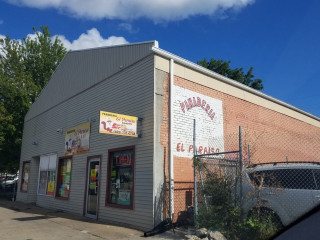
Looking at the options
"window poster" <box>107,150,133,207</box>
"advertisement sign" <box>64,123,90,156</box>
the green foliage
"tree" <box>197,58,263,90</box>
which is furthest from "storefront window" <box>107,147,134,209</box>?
"tree" <box>197,58,263,90</box>

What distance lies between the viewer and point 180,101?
9.85m

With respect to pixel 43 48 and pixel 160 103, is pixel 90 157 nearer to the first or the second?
pixel 160 103

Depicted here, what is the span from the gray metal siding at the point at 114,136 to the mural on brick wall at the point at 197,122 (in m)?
1.02

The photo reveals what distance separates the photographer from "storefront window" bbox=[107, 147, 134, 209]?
9516 millimetres

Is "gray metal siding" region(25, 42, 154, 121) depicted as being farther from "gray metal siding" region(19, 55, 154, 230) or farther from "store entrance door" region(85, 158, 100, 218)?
"store entrance door" region(85, 158, 100, 218)

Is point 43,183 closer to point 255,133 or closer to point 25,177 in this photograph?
point 25,177

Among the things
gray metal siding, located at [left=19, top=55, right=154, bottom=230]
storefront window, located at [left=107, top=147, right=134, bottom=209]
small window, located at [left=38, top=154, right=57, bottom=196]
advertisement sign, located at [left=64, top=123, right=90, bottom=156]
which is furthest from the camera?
small window, located at [left=38, top=154, right=57, bottom=196]

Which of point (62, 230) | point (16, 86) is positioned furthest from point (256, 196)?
point (16, 86)

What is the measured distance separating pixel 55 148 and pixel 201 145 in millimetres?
8092

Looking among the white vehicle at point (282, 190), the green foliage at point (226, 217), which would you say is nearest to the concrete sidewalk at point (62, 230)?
the green foliage at point (226, 217)

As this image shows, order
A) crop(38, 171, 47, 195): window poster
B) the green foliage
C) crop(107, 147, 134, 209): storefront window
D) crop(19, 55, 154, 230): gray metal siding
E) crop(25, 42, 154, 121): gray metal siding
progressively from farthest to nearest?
crop(38, 171, 47, 195): window poster
crop(25, 42, 154, 121): gray metal siding
crop(107, 147, 134, 209): storefront window
crop(19, 55, 154, 230): gray metal siding
the green foliage

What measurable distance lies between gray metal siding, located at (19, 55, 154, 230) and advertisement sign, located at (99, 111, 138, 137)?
0.37 m

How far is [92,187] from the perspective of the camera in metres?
11.3

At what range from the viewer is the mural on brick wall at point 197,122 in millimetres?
9555
